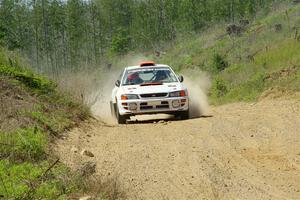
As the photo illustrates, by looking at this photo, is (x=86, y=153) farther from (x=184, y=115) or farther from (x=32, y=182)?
(x=184, y=115)

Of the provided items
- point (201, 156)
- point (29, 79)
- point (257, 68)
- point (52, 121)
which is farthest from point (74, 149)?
point (257, 68)

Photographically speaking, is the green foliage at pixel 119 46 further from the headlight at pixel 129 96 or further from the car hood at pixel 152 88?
the headlight at pixel 129 96

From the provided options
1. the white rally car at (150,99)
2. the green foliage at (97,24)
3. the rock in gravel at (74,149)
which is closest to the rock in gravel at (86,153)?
the rock in gravel at (74,149)

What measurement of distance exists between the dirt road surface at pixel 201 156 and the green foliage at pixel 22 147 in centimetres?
40

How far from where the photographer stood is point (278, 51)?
70.3 ft

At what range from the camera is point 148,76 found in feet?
47.6

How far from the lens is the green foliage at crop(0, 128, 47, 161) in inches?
272

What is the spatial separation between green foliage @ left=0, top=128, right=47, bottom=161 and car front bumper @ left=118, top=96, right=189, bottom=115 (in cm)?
528

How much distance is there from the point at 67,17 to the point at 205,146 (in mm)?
73325

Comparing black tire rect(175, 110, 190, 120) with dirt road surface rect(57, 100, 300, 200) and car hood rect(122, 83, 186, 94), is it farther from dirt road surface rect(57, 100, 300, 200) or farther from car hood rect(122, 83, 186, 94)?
dirt road surface rect(57, 100, 300, 200)

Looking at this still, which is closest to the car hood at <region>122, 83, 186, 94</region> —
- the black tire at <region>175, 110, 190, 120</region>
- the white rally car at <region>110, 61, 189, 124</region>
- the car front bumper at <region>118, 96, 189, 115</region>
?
the white rally car at <region>110, 61, 189, 124</region>

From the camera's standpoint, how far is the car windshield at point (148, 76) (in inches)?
561

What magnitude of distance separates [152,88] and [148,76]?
114 centimetres

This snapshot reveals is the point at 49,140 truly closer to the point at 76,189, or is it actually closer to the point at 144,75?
the point at 76,189
